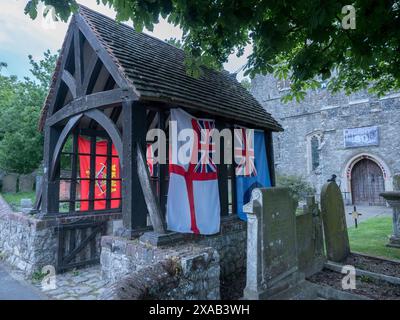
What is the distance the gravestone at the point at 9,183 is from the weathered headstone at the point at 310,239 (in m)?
19.5

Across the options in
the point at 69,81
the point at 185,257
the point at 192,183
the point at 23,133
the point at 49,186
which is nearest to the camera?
the point at 185,257

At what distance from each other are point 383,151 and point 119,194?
16748mm

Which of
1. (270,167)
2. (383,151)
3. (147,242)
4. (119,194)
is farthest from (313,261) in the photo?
(383,151)

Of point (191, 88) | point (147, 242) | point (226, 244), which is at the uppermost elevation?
point (191, 88)

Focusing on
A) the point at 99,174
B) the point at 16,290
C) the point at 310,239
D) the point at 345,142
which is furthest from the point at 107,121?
the point at 345,142

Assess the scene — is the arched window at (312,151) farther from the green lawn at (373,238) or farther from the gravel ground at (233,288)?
the gravel ground at (233,288)

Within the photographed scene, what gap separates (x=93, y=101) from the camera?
221 inches

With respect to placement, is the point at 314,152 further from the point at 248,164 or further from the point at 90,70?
the point at 90,70

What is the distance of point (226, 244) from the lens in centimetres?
619

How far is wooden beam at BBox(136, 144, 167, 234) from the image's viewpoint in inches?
181

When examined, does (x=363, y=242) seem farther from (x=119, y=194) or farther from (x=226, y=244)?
(x=119, y=194)

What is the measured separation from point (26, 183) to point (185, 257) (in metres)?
19.9

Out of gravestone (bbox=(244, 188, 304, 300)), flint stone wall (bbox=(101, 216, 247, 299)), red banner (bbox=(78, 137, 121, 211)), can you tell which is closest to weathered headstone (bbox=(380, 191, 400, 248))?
gravestone (bbox=(244, 188, 304, 300))
